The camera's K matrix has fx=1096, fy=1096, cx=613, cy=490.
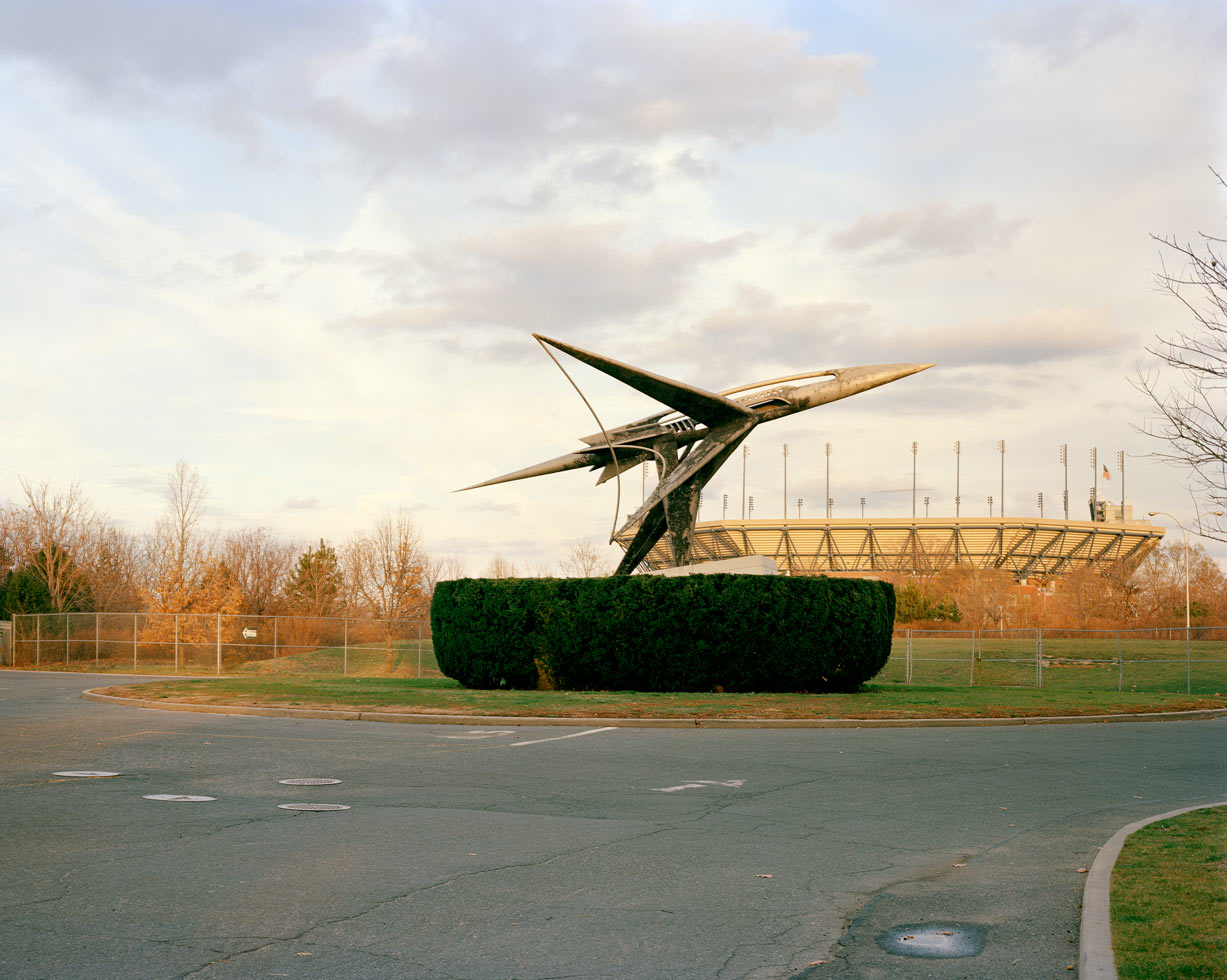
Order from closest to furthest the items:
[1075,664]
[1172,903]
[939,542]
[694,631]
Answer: [1172,903], [694,631], [1075,664], [939,542]

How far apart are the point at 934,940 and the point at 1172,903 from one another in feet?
4.62

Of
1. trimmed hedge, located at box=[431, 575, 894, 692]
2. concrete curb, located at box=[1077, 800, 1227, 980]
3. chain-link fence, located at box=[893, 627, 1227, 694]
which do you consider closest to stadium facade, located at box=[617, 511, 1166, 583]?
chain-link fence, located at box=[893, 627, 1227, 694]

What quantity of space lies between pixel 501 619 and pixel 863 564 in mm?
50510

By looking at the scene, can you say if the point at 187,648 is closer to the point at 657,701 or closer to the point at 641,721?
the point at 657,701

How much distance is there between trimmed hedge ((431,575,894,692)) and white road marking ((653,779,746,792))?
37.0ft

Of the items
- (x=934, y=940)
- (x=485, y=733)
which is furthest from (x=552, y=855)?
(x=485, y=733)

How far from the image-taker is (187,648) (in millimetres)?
37875

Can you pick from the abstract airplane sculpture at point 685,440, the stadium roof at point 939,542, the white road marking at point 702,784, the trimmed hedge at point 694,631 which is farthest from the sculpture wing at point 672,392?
the stadium roof at point 939,542

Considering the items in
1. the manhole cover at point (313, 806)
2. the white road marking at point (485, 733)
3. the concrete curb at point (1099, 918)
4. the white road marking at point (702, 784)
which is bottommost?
the white road marking at point (485, 733)

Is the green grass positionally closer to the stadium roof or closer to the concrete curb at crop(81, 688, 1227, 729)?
the concrete curb at crop(81, 688, 1227, 729)

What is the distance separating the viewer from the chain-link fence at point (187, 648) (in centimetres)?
3659

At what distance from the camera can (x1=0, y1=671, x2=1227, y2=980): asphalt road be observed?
5.24m

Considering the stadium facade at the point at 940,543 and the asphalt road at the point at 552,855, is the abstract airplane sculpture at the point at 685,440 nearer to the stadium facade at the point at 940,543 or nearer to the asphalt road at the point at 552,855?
the asphalt road at the point at 552,855

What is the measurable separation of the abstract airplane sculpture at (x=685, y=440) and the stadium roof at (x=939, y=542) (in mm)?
38597
